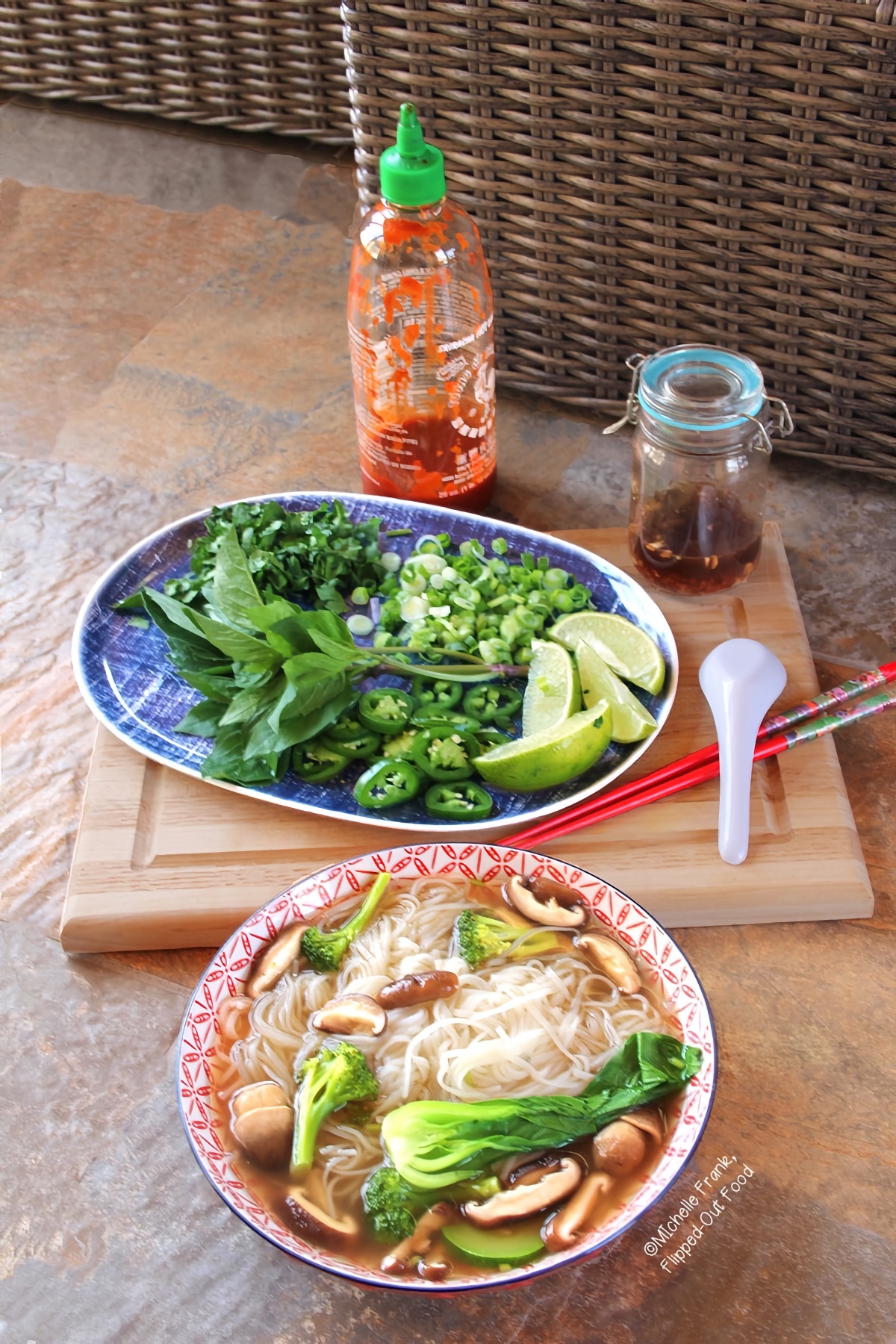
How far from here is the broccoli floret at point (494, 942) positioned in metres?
0.93

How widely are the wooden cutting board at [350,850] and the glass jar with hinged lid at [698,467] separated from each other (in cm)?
16

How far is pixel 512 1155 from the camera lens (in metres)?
0.82

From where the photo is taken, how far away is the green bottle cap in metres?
1.19

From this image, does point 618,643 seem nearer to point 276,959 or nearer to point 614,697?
point 614,697

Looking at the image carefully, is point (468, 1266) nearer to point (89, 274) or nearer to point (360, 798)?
point (360, 798)

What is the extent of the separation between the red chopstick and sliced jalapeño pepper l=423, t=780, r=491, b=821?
36mm

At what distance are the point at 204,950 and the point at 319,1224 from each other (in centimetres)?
35

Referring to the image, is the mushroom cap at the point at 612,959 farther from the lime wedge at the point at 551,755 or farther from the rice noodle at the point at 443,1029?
the lime wedge at the point at 551,755

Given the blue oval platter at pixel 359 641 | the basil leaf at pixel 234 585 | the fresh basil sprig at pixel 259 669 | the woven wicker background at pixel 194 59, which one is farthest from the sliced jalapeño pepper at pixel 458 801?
the woven wicker background at pixel 194 59

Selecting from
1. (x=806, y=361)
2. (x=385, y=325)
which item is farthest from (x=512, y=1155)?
(x=806, y=361)

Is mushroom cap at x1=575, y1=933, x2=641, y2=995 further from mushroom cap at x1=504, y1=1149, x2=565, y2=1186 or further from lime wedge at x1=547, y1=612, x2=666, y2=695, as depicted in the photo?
lime wedge at x1=547, y1=612, x2=666, y2=695

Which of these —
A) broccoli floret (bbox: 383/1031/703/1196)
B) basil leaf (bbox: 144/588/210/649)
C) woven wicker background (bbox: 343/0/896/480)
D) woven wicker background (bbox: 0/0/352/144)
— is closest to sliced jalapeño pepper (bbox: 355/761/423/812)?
basil leaf (bbox: 144/588/210/649)

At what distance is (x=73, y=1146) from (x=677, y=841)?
1.75 feet

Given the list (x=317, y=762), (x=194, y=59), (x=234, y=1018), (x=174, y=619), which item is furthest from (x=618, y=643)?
(x=194, y=59)
